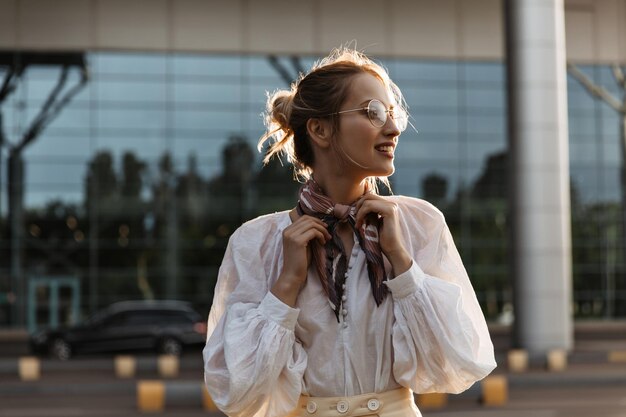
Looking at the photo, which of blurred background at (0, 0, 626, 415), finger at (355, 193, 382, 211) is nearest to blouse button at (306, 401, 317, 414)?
finger at (355, 193, 382, 211)

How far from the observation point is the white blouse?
2.52 meters

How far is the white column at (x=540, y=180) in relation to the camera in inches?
962

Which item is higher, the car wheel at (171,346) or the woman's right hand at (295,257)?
the woman's right hand at (295,257)

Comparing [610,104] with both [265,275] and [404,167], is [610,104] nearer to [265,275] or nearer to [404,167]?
[404,167]

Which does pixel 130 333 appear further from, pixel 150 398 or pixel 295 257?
pixel 295 257

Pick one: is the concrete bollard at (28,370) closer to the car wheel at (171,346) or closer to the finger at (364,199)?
the car wheel at (171,346)

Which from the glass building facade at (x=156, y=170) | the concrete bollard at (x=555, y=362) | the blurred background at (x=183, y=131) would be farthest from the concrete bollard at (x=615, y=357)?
the glass building facade at (x=156, y=170)

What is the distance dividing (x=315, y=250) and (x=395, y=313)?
0.27m

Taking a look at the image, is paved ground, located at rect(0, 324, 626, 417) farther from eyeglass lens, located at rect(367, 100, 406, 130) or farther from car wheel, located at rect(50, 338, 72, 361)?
eyeglass lens, located at rect(367, 100, 406, 130)

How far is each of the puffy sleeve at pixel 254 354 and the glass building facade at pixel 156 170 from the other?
31.7m

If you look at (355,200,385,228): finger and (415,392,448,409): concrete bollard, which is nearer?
(355,200,385,228): finger

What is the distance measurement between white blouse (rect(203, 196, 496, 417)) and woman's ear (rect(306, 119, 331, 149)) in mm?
250

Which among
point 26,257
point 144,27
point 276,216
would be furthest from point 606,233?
point 276,216

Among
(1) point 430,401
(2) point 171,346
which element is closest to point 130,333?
(2) point 171,346
